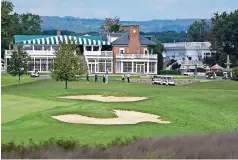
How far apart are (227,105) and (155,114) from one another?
826cm

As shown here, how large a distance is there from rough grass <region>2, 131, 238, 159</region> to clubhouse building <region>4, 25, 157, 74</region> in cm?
8431

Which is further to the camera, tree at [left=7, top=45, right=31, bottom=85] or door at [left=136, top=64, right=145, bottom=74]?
door at [left=136, top=64, right=145, bottom=74]

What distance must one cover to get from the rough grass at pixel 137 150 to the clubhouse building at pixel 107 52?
84.3m

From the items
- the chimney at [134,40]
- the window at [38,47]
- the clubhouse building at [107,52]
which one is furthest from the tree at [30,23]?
the chimney at [134,40]

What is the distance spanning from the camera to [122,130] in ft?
85.4

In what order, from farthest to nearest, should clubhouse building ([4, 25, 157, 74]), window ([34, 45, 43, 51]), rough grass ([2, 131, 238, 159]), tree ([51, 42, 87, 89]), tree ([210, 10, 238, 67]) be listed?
tree ([210, 10, 238, 67]) → window ([34, 45, 43, 51]) → clubhouse building ([4, 25, 157, 74]) → tree ([51, 42, 87, 89]) → rough grass ([2, 131, 238, 159])

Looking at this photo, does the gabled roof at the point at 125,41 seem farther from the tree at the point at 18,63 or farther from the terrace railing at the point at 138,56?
the tree at the point at 18,63

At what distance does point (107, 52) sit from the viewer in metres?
103

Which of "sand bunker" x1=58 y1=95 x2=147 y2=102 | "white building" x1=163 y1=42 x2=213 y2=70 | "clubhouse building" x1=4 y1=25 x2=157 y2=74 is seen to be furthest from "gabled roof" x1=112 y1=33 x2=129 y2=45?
"sand bunker" x1=58 y1=95 x2=147 y2=102

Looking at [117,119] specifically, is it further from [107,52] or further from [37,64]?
[107,52]

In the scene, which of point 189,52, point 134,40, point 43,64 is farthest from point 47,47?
point 189,52

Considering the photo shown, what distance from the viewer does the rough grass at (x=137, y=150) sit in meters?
14.5

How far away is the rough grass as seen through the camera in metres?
14.5

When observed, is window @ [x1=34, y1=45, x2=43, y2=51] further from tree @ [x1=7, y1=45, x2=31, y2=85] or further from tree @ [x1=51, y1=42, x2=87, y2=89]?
tree @ [x1=51, y1=42, x2=87, y2=89]
